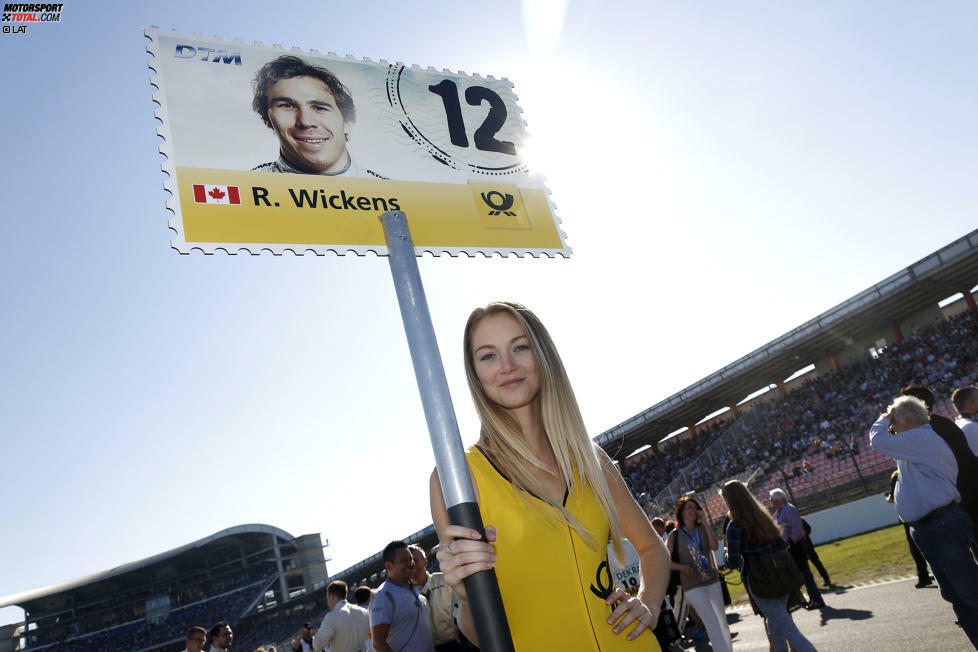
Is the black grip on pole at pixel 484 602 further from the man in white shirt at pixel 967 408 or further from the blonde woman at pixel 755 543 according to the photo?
the man in white shirt at pixel 967 408

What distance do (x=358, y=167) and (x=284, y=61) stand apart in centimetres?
43

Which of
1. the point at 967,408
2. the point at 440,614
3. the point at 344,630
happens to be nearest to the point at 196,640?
the point at 344,630

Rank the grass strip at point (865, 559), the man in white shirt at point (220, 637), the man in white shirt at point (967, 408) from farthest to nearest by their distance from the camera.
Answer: the grass strip at point (865, 559) < the man in white shirt at point (220, 637) < the man in white shirt at point (967, 408)

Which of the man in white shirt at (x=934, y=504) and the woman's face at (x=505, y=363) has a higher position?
the woman's face at (x=505, y=363)

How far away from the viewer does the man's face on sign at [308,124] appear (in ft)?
5.83

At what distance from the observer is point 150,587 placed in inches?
2116

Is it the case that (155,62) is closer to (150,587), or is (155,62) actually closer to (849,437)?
(849,437)

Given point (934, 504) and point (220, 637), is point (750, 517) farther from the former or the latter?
point (220, 637)

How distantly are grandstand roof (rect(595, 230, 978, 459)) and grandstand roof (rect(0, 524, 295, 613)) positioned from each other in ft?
114

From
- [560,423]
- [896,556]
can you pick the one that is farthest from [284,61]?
[896,556]

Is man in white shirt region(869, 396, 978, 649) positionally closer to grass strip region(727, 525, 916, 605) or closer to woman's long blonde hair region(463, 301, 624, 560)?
woman's long blonde hair region(463, 301, 624, 560)

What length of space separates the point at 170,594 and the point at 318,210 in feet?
209

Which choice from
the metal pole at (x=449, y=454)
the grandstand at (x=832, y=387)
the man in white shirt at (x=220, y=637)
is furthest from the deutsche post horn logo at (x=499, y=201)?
the grandstand at (x=832, y=387)

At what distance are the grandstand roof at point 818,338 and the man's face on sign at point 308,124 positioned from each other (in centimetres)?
1987
